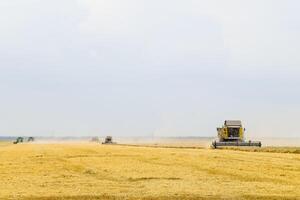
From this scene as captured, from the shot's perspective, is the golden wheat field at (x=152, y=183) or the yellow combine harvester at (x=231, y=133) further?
the yellow combine harvester at (x=231, y=133)

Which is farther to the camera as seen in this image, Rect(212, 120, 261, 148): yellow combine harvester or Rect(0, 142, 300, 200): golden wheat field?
Rect(212, 120, 261, 148): yellow combine harvester

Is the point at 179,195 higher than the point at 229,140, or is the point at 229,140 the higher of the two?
the point at 229,140

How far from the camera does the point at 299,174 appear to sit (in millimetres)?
26250

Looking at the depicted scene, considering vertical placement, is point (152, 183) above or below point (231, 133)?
below

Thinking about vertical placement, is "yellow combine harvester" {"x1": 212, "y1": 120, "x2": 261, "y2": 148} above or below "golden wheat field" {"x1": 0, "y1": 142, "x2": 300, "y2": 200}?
above

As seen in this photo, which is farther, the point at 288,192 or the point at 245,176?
the point at 245,176

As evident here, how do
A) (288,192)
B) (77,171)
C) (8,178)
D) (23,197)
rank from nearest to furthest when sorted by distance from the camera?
(23,197), (288,192), (8,178), (77,171)

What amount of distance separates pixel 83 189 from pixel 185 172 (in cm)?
819

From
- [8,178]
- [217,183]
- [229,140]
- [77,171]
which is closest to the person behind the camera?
[217,183]

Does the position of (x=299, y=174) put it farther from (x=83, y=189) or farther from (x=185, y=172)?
(x=83, y=189)

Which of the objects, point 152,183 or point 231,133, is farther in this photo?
point 231,133

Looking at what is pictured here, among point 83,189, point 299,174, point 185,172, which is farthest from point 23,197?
point 299,174

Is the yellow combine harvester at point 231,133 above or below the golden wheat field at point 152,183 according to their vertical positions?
above

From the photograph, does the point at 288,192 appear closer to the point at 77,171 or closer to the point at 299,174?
the point at 299,174
